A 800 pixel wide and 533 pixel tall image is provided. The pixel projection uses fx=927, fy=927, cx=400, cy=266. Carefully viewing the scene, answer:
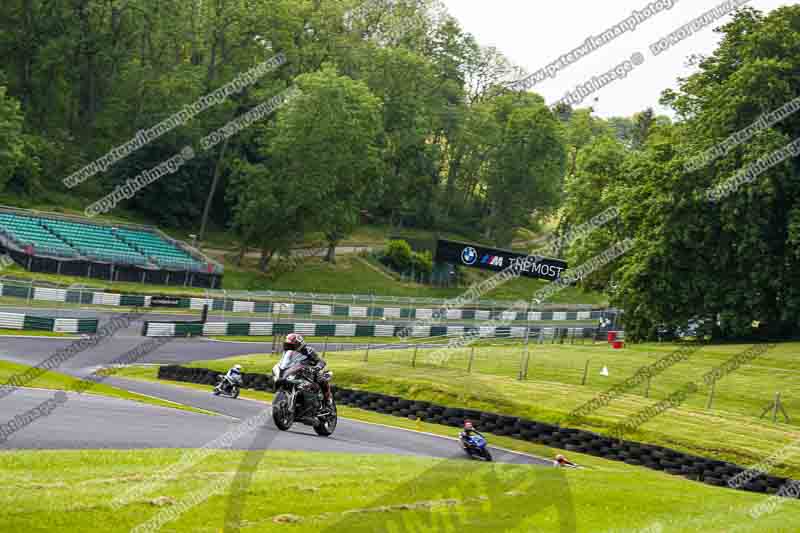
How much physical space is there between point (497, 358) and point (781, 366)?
12.2 metres

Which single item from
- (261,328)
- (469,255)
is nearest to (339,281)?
(469,255)

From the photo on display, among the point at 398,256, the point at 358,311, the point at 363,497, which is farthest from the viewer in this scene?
the point at 398,256

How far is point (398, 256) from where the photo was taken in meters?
78.6

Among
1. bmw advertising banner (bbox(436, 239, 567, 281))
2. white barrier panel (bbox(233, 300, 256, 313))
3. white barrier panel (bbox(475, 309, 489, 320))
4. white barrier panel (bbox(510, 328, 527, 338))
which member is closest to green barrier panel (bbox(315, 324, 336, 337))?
white barrier panel (bbox(233, 300, 256, 313))

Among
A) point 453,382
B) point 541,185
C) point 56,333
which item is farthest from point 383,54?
point 453,382

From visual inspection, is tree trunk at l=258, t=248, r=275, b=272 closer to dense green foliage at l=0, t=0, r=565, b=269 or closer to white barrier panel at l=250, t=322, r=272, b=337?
dense green foliage at l=0, t=0, r=565, b=269

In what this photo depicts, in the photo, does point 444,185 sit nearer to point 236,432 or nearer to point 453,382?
point 453,382

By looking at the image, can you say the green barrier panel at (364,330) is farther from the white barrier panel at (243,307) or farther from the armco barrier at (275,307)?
the white barrier panel at (243,307)

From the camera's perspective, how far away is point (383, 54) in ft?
292

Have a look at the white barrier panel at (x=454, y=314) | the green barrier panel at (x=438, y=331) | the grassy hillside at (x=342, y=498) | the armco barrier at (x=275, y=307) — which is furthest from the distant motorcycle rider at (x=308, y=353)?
the white barrier panel at (x=454, y=314)

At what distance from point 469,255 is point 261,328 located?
863 inches

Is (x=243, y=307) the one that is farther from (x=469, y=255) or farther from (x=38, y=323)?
(x=469, y=255)

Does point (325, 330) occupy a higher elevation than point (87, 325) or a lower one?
higher

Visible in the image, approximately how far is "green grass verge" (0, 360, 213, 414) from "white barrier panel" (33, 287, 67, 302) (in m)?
14.6
